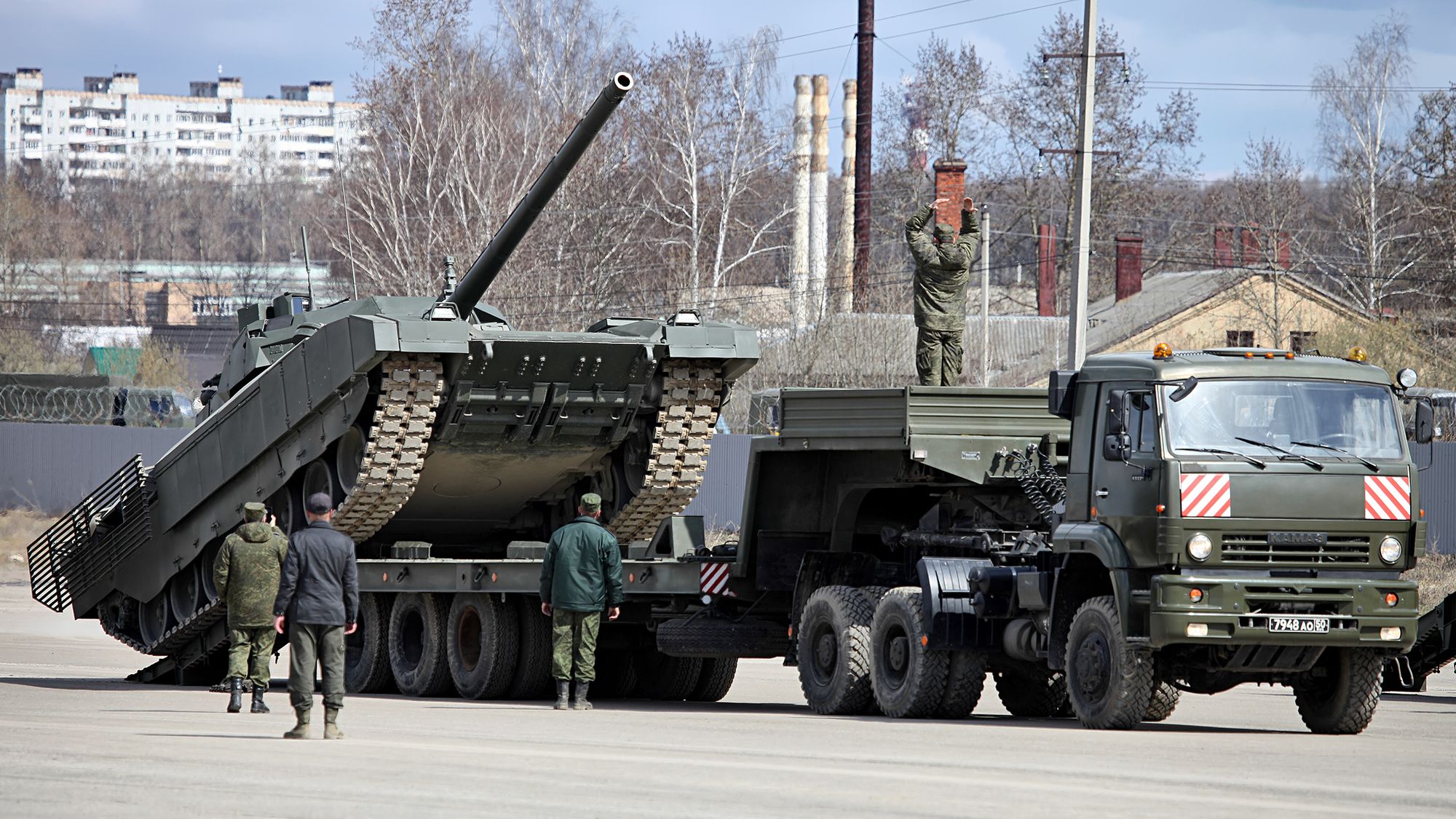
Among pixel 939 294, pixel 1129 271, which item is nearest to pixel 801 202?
pixel 1129 271

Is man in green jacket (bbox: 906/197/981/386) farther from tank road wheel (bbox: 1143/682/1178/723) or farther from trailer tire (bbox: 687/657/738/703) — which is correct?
tank road wheel (bbox: 1143/682/1178/723)

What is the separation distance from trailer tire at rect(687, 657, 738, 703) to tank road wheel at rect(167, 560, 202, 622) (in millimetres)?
4601

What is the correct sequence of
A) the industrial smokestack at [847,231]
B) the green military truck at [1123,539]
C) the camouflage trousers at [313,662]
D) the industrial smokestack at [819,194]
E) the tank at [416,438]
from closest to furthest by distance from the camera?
the camouflage trousers at [313,662] → the green military truck at [1123,539] → the tank at [416,438] → the industrial smokestack at [847,231] → the industrial smokestack at [819,194]

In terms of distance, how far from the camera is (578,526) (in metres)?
15.0

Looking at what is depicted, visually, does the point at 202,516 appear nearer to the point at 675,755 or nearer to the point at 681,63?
the point at 675,755

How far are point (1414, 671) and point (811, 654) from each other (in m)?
4.76

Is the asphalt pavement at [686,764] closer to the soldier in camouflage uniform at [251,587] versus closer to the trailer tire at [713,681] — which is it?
the soldier in camouflage uniform at [251,587]

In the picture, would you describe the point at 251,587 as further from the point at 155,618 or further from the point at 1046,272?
the point at 1046,272

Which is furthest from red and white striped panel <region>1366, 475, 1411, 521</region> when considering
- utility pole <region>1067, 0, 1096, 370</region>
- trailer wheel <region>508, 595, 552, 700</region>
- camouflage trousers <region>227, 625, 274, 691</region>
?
utility pole <region>1067, 0, 1096, 370</region>

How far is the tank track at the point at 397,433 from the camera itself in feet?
52.4

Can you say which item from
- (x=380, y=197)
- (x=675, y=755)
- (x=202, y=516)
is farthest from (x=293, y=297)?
(x=380, y=197)

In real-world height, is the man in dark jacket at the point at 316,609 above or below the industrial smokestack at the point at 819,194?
below

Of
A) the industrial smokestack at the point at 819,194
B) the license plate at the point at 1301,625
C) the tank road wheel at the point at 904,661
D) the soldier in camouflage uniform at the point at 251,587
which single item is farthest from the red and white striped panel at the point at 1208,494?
the industrial smokestack at the point at 819,194

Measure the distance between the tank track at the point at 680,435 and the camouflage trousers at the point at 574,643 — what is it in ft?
7.92
